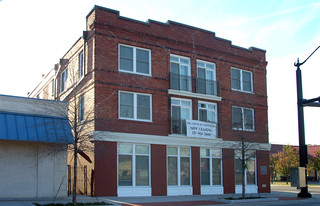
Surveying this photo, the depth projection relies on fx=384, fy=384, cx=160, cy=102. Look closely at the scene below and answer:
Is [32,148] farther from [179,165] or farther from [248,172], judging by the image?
[248,172]

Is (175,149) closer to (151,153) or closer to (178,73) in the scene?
(151,153)

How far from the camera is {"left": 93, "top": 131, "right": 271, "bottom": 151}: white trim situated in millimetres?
20719

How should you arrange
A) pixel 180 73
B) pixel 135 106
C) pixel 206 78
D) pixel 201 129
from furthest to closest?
pixel 206 78 → pixel 180 73 → pixel 201 129 → pixel 135 106

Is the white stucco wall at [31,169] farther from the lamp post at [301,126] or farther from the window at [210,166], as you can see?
the lamp post at [301,126]

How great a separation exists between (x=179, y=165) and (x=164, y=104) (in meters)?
3.84

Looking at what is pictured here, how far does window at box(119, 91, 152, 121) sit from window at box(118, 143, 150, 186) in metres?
1.70

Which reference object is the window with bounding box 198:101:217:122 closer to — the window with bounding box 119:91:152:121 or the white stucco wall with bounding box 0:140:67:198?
the window with bounding box 119:91:152:121

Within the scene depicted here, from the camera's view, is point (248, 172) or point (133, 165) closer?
point (133, 165)

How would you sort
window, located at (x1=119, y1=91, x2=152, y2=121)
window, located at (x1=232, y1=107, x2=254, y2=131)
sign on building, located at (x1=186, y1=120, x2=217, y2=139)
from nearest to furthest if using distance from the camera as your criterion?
window, located at (x1=119, y1=91, x2=152, y2=121)
sign on building, located at (x1=186, y1=120, x2=217, y2=139)
window, located at (x1=232, y1=107, x2=254, y2=131)

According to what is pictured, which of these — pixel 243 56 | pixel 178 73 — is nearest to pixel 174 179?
pixel 178 73

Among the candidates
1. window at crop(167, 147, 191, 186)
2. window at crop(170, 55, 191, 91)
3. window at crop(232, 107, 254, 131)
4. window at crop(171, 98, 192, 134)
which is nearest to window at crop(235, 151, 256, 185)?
window at crop(232, 107, 254, 131)

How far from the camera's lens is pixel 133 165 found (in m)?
21.6

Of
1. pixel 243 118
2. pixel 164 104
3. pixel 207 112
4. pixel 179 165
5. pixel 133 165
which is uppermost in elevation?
pixel 164 104

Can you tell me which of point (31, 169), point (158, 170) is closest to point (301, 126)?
point (158, 170)
